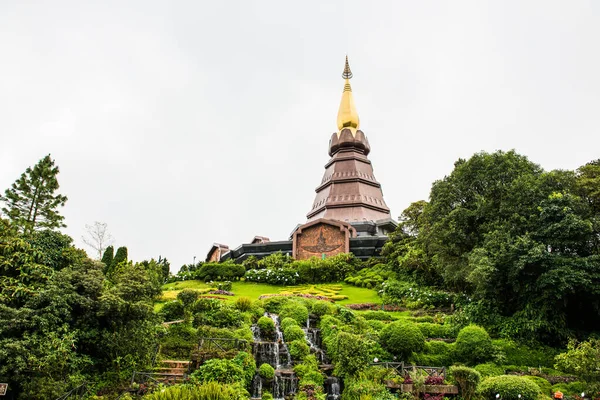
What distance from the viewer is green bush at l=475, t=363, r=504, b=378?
17.4 m

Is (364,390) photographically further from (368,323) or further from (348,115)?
(348,115)

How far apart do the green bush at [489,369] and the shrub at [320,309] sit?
6.59 m

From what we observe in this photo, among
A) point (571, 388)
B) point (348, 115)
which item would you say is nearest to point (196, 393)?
point (571, 388)

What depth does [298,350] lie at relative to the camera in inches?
718

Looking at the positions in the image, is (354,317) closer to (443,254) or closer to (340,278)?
(443,254)

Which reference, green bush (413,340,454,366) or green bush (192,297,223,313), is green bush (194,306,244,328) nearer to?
green bush (192,297,223,313)

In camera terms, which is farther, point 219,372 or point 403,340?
point 403,340

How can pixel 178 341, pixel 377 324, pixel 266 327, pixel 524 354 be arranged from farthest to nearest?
pixel 377 324 < pixel 266 327 < pixel 524 354 < pixel 178 341

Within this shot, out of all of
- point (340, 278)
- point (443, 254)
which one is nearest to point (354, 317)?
point (443, 254)

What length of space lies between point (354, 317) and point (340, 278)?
1380 centimetres

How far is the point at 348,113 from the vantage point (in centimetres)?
5472

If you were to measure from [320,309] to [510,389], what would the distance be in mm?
9131

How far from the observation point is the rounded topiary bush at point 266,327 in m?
19.8

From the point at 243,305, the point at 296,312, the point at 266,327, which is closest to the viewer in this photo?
the point at 266,327
